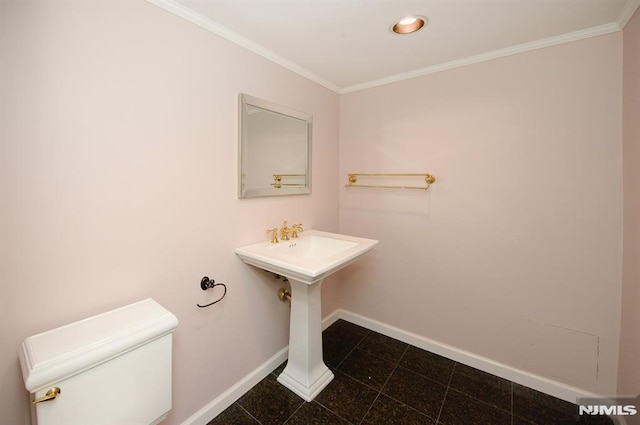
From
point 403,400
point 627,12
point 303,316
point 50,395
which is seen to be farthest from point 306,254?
point 627,12

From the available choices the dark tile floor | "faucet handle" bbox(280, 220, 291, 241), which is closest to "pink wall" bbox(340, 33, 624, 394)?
the dark tile floor

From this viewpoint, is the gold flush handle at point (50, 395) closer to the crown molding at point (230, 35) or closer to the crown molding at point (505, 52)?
the crown molding at point (230, 35)

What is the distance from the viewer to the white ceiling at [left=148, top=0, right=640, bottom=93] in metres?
1.31

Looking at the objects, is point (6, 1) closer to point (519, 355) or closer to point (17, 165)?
point (17, 165)

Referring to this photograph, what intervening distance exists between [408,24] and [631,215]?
1.55 metres

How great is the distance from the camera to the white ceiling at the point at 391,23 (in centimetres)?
131

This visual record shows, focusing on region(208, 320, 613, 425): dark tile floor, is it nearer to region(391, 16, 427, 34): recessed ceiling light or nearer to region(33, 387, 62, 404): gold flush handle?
region(33, 387, 62, 404): gold flush handle

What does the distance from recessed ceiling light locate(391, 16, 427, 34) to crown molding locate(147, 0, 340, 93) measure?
75 centimetres

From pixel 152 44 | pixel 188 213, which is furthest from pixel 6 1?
pixel 188 213

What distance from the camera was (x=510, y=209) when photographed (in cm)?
178

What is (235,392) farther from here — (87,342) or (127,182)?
(127,182)

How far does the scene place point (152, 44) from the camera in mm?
1239

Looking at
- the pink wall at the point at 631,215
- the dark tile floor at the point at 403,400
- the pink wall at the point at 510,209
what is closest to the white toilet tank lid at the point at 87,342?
the dark tile floor at the point at 403,400

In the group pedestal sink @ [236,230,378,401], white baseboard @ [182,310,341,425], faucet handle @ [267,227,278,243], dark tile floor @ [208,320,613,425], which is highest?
faucet handle @ [267,227,278,243]
